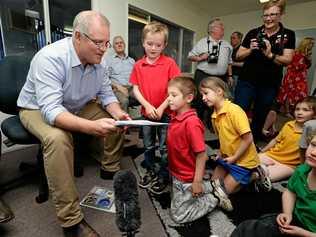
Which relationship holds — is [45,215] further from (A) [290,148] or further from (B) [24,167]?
(A) [290,148]

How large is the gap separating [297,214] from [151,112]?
2.96 ft

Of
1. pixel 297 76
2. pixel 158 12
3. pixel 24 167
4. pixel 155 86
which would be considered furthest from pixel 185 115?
pixel 297 76

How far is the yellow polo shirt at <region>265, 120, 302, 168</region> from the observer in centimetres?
169

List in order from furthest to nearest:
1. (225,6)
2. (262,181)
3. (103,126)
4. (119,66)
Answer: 1. (225,6)
2. (119,66)
3. (262,181)
4. (103,126)

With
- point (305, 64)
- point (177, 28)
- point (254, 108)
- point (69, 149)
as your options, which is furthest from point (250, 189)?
point (177, 28)

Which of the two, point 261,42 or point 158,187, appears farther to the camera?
point 261,42

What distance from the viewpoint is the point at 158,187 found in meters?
1.56

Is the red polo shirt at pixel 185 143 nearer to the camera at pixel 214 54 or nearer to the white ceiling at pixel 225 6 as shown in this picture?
the camera at pixel 214 54

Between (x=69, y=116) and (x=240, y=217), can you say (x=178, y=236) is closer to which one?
(x=240, y=217)

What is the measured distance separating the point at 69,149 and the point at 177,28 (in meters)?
4.52

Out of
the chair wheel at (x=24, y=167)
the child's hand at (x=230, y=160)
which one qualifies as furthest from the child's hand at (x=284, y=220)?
the chair wheel at (x=24, y=167)

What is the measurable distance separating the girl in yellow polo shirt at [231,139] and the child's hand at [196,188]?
167 millimetres

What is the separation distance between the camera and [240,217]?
133 centimetres

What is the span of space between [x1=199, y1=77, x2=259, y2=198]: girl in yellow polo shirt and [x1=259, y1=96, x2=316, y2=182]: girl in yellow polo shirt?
0.99 feet
